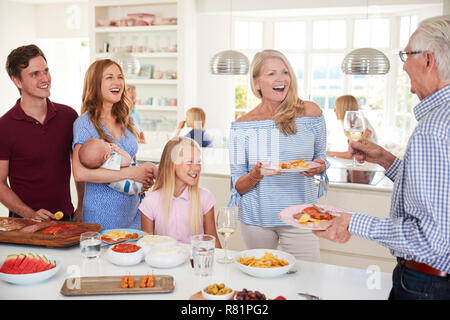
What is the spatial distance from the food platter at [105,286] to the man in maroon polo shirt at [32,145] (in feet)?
3.06

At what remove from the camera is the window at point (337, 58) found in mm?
7590

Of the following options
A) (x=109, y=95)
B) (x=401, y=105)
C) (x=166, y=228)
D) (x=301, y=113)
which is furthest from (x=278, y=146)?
(x=401, y=105)

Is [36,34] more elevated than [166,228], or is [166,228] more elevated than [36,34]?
[36,34]

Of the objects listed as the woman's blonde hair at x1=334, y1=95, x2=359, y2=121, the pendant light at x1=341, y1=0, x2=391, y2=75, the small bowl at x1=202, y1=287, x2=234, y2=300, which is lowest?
the small bowl at x1=202, y1=287, x2=234, y2=300

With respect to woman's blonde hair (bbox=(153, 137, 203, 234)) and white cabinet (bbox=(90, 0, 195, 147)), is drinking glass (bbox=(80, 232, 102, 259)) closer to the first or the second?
woman's blonde hair (bbox=(153, 137, 203, 234))

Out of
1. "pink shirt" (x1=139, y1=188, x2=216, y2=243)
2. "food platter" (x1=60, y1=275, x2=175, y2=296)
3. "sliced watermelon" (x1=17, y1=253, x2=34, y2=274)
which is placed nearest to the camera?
"food platter" (x1=60, y1=275, x2=175, y2=296)

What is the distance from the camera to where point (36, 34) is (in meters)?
8.47

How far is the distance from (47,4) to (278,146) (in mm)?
7310

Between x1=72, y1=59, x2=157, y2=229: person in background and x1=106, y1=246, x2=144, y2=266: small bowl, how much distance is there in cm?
61

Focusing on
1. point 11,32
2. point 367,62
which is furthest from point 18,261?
point 11,32

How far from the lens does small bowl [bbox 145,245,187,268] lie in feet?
5.97

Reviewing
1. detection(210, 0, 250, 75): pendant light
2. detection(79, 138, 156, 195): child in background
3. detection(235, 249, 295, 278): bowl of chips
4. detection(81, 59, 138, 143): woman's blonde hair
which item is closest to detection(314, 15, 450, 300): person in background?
detection(235, 249, 295, 278): bowl of chips

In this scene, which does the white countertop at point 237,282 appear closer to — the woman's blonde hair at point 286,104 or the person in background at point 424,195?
the person in background at point 424,195

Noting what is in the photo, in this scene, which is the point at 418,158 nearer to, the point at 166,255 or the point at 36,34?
the point at 166,255
